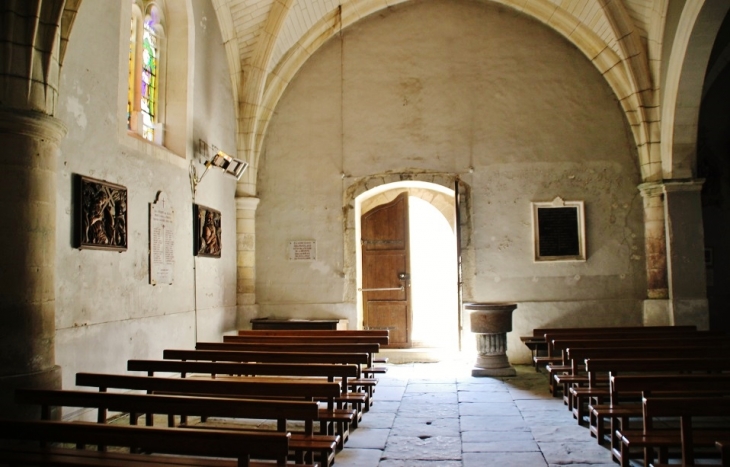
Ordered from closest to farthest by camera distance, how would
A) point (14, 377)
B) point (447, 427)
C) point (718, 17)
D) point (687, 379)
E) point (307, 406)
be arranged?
point (307, 406) → point (687, 379) → point (14, 377) → point (447, 427) → point (718, 17)

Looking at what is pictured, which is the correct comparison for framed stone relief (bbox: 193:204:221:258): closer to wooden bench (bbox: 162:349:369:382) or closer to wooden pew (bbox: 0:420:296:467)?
wooden bench (bbox: 162:349:369:382)

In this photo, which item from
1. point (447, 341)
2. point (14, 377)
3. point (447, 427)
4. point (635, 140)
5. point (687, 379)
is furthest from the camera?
point (447, 341)

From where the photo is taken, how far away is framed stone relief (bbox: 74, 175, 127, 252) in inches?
211

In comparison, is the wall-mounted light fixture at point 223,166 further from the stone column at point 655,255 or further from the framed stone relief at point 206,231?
the stone column at point 655,255

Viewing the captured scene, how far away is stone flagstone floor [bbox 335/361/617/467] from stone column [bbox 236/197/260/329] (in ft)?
9.03

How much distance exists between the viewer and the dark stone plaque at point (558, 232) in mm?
9219

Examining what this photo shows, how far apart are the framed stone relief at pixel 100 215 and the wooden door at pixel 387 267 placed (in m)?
4.96

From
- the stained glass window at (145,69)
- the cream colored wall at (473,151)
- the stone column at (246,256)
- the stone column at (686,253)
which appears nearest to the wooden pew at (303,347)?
the stained glass window at (145,69)

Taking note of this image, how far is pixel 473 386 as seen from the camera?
735 centimetres

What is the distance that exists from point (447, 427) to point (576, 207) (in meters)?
5.04

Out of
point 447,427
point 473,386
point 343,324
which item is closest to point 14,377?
point 447,427

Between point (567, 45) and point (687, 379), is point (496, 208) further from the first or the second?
point (687, 379)

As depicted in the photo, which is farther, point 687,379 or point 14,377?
point 14,377

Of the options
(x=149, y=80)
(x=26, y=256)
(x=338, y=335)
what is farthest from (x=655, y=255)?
(x=26, y=256)
